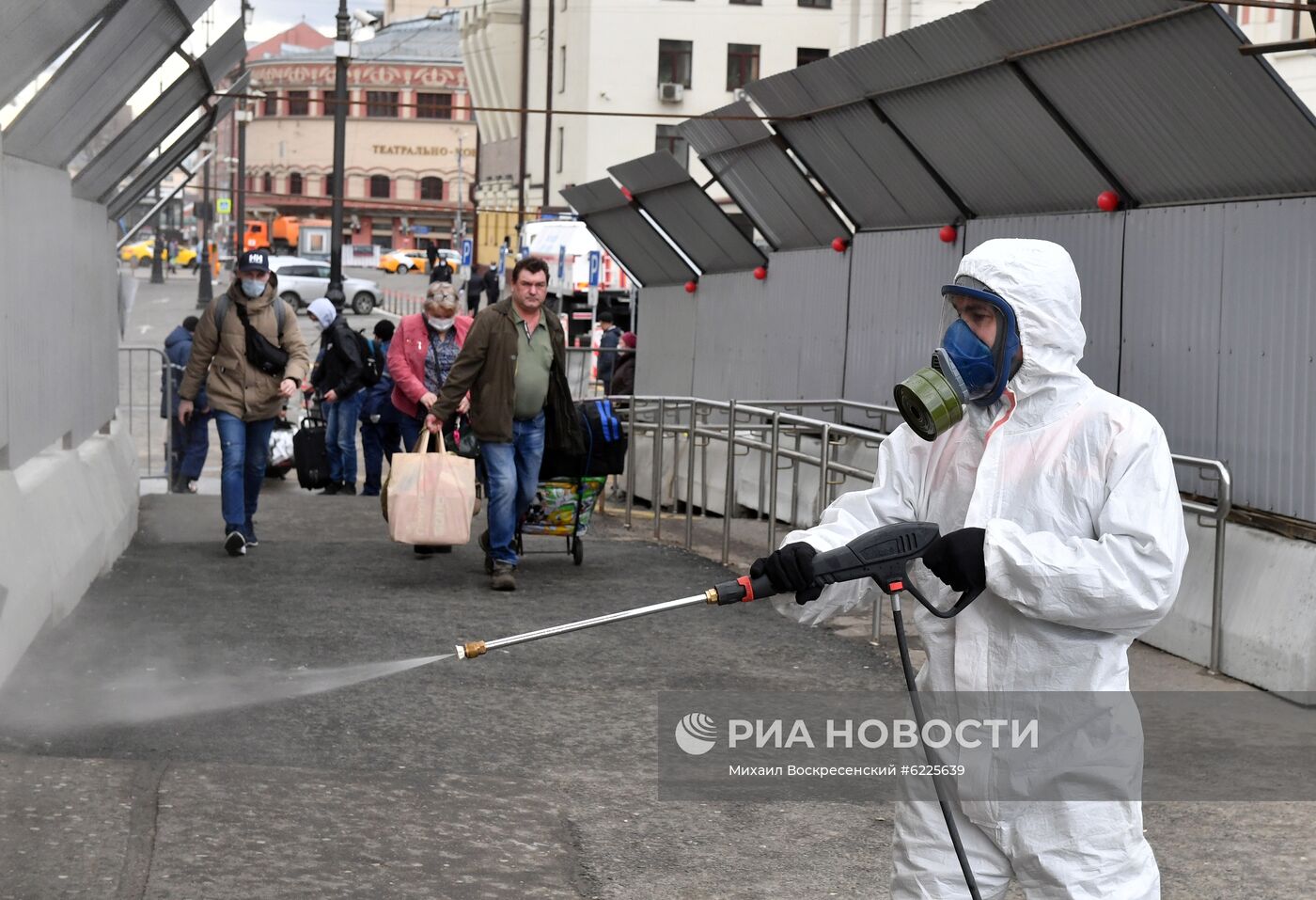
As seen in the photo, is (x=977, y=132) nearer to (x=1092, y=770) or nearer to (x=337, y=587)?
(x=337, y=587)

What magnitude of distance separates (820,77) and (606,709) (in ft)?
17.3

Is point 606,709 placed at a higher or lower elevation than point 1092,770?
lower

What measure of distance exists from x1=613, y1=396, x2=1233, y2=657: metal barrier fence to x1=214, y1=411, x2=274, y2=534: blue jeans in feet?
8.70

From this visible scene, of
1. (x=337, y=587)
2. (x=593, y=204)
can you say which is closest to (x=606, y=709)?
(x=337, y=587)

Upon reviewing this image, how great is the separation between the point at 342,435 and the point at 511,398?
19.5 feet

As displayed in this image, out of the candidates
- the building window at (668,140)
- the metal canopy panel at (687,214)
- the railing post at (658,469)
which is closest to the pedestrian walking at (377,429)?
the metal canopy panel at (687,214)

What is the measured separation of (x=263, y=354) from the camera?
1058cm

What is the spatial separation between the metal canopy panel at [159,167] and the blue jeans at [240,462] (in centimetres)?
262

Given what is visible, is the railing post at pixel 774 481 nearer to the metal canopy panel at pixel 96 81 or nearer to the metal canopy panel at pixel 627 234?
the metal canopy panel at pixel 96 81

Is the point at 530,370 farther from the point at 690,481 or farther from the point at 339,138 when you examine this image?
the point at 339,138

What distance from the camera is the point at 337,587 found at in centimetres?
962

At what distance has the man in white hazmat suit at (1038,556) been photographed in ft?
10.5

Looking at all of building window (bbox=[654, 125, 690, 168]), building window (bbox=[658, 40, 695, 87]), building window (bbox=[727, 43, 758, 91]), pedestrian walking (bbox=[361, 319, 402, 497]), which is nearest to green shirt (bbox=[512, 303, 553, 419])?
pedestrian walking (bbox=[361, 319, 402, 497])

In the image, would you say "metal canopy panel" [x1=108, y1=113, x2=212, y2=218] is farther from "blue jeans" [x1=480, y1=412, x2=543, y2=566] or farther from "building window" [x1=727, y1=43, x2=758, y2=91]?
"building window" [x1=727, y1=43, x2=758, y2=91]
